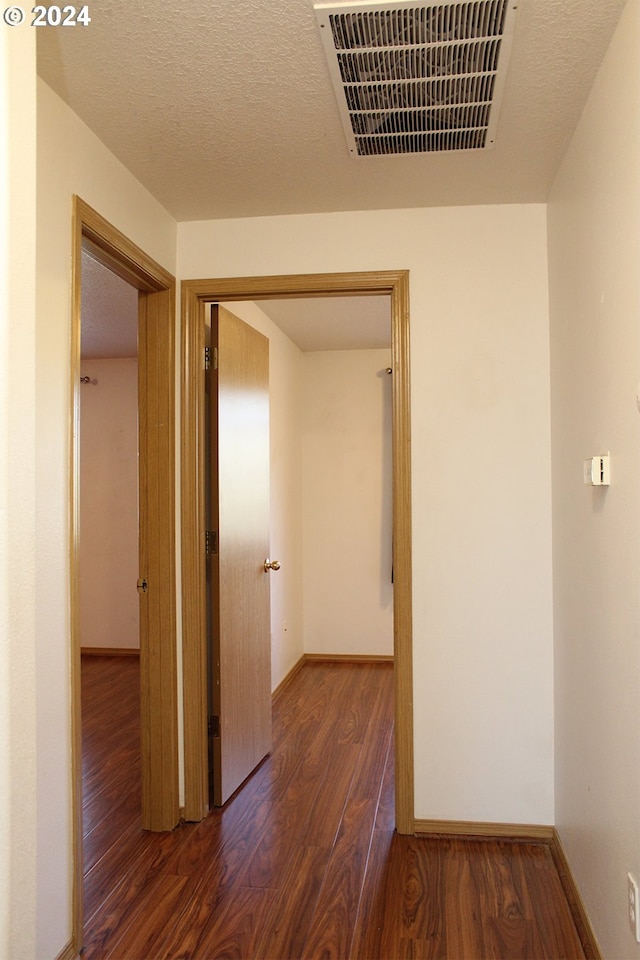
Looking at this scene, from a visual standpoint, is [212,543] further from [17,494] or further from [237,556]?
[17,494]

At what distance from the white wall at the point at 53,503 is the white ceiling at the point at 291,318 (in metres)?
1.52

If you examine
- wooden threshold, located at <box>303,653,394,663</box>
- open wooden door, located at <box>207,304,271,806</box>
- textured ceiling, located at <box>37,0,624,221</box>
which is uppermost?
textured ceiling, located at <box>37,0,624,221</box>

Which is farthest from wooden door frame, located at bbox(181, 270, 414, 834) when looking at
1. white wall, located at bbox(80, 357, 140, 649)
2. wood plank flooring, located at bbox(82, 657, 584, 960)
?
white wall, located at bbox(80, 357, 140, 649)

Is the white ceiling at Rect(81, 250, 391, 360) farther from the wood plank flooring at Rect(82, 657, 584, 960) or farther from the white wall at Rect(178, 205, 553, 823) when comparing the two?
the wood plank flooring at Rect(82, 657, 584, 960)

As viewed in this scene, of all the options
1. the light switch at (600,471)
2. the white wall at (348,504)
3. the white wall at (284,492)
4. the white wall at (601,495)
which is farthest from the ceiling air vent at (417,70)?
the white wall at (348,504)

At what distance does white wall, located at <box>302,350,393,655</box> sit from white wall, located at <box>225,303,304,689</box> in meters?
0.15

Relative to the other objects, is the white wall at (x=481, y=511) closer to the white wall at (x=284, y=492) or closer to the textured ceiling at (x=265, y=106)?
the textured ceiling at (x=265, y=106)

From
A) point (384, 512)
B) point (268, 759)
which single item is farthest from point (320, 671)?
point (268, 759)

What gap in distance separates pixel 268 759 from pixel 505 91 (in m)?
3.09

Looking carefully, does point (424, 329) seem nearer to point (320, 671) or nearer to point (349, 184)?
point (349, 184)

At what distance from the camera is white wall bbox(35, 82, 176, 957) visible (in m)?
1.94

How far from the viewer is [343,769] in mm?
3492

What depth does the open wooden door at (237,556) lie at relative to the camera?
3.12 metres

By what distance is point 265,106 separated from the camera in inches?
82.5
